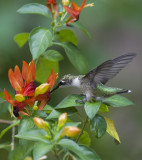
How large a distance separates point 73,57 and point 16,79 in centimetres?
33

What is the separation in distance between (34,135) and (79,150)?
168 mm

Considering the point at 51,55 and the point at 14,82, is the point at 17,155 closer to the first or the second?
the point at 14,82

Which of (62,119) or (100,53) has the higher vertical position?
(62,119)

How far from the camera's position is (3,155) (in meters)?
2.26

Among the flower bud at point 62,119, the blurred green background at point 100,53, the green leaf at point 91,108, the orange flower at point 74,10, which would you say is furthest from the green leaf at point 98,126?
the blurred green background at point 100,53

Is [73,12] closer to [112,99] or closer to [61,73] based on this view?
[112,99]

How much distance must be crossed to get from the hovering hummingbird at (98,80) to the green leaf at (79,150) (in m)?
0.27

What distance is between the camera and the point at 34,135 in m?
1.15

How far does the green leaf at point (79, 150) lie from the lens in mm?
1124

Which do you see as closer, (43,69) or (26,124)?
(26,124)

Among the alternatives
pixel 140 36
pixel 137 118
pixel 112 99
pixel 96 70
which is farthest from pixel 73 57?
pixel 140 36

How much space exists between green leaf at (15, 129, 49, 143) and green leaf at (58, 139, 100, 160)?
0.22ft

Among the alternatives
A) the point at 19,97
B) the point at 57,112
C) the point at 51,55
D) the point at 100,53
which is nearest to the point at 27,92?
the point at 19,97

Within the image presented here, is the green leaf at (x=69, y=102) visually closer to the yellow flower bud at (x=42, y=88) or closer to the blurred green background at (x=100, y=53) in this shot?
the yellow flower bud at (x=42, y=88)
